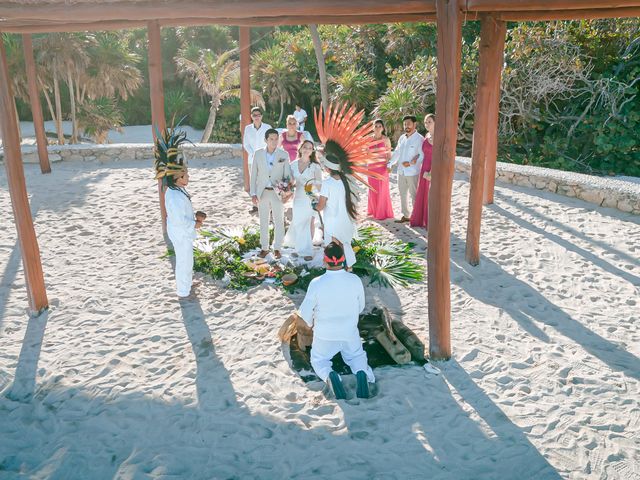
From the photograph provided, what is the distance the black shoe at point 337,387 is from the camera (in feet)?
14.3

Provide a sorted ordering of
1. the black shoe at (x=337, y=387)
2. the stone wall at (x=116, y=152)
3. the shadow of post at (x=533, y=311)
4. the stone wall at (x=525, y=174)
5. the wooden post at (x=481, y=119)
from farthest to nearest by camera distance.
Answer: the stone wall at (x=116, y=152), the stone wall at (x=525, y=174), the wooden post at (x=481, y=119), the shadow of post at (x=533, y=311), the black shoe at (x=337, y=387)

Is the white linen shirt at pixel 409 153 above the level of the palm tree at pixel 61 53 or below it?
below

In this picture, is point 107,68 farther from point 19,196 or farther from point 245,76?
point 19,196

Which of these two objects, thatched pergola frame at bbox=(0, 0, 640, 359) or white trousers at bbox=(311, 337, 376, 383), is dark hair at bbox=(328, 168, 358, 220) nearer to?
thatched pergola frame at bbox=(0, 0, 640, 359)

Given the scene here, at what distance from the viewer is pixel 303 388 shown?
4598 mm

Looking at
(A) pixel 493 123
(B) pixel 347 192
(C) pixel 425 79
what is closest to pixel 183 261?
(B) pixel 347 192

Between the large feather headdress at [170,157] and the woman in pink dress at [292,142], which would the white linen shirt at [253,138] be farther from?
the large feather headdress at [170,157]

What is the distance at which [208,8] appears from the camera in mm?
5078

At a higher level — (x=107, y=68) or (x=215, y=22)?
(x=107, y=68)

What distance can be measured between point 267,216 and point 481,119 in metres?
2.96

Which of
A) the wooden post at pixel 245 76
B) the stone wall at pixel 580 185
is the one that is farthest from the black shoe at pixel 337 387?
the stone wall at pixel 580 185

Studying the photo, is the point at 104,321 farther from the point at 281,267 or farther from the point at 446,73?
the point at 446,73

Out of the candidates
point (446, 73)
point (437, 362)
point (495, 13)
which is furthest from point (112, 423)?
point (495, 13)

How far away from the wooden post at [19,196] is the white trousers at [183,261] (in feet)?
4.59
